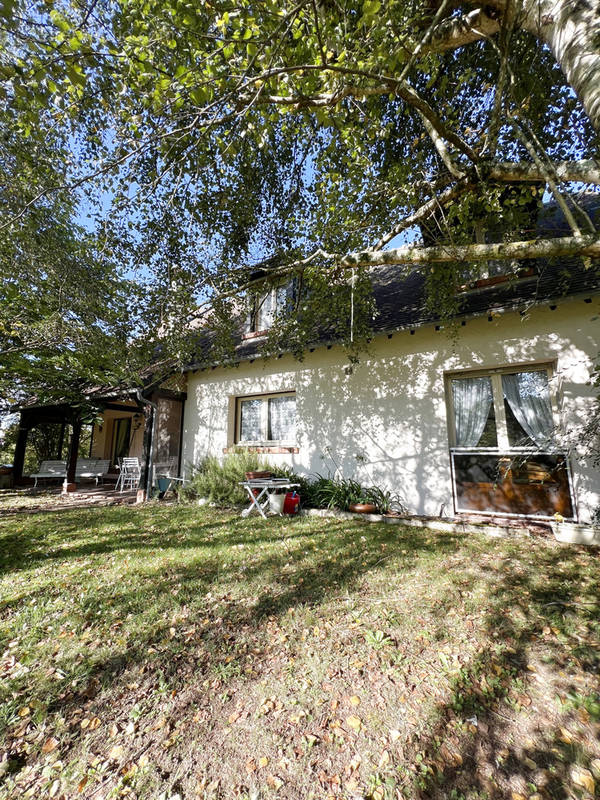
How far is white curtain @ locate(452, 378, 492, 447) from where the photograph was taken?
570 cm

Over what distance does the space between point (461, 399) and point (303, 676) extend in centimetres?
508

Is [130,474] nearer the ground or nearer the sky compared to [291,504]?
nearer the sky

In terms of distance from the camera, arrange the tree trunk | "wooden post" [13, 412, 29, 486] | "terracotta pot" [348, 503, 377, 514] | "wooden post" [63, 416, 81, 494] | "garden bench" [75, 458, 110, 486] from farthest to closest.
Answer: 1. "garden bench" [75, 458, 110, 486]
2. "wooden post" [13, 412, 29, 486]
3. "wooden post" [63, 416, 81, 494]
4. "terracotta pot" [348, 503, 377, 514]
5. the tree trunk

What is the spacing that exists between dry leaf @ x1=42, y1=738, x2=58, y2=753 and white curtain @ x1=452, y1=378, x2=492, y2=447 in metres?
5.89

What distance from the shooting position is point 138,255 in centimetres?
621

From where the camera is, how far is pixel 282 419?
8.22 metres

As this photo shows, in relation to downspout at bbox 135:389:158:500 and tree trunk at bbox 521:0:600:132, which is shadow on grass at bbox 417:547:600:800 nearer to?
tree trunk at bbox 521:0:600:132

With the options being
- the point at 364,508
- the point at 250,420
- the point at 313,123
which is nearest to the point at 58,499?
the point at 250,420

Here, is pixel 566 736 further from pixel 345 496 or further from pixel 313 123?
pixel 313 123

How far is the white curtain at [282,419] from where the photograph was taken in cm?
803

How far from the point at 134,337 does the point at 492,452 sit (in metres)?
7.11

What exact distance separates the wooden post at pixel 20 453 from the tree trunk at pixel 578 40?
629 inches

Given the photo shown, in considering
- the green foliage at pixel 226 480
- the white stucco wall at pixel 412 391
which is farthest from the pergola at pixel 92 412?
the white stucco wall at pixel 412 391

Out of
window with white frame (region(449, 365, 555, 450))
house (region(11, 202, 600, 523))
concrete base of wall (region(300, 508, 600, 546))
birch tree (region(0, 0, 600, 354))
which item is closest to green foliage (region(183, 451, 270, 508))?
house (region(11, 202, 600, 523))
